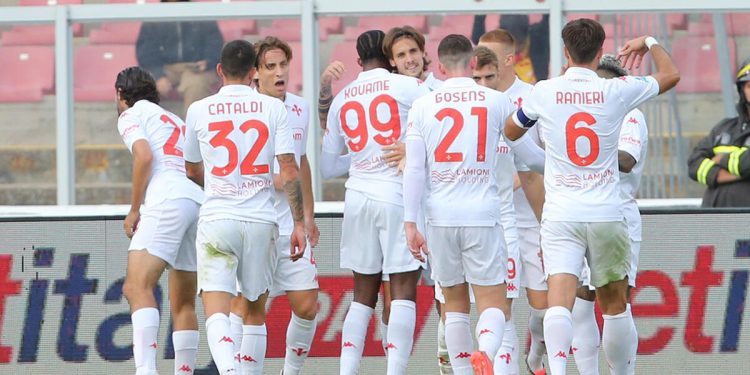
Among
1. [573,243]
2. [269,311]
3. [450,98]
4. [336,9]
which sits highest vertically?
[336,9]

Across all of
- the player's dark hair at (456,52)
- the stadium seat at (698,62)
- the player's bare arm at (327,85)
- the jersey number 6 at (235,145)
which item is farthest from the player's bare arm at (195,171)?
the stadium seat at (698,62)

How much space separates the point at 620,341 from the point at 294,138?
85.1 inches

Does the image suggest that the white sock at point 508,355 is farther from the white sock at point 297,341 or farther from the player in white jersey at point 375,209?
the white sock at point 297,341

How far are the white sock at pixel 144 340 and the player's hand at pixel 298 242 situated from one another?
1161 mm

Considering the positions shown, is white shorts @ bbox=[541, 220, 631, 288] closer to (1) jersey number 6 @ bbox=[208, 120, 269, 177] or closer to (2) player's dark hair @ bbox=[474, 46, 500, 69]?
(2) player's dark hair @ bbox=[474, 46, 500, 69]

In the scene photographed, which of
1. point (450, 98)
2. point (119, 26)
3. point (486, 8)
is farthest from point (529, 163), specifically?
point (119, 26)

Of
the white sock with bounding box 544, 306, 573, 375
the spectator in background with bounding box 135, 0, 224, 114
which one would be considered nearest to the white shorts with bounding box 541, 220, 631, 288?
the white sock with bounding box 544, 306, 573, 375

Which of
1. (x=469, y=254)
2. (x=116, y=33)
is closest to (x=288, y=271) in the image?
(x=469, y=254)

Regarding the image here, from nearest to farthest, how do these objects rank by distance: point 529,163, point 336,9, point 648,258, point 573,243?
point 573,243, point 529,163, point 648,258, point 336,9

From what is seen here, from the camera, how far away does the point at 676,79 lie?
7445mm

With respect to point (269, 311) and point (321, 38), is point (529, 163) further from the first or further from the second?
point (321, 38)

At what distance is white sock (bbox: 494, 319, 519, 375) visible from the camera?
27.3ft

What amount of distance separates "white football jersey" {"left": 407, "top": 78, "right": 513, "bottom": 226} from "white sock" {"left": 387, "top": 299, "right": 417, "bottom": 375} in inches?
26.6

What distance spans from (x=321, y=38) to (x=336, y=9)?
246 mm
